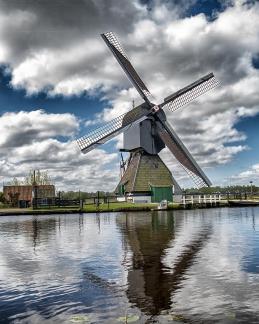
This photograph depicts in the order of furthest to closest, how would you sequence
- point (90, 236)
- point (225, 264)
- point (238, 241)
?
point (90, 236) → point (238, 241) → point (225, 264)

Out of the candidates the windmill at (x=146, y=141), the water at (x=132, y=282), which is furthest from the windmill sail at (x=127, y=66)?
the water at (x=132, y=282)

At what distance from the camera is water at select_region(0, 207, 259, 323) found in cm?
926

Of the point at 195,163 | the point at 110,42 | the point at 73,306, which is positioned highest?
the point at 110,42

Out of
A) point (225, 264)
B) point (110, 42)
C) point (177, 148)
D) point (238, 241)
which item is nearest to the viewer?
point (225, 264)

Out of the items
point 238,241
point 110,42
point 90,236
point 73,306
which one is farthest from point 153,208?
point 73,306

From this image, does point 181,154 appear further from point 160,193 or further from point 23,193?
point 23,193

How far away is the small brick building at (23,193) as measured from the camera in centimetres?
9894

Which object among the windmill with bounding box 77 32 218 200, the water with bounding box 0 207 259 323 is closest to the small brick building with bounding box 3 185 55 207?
the windmill with bounding box 77 32 218 200

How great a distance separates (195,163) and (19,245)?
42.6 meters

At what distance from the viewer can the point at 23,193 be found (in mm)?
101812

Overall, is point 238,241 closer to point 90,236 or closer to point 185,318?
point 90,236

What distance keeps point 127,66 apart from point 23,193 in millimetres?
53773

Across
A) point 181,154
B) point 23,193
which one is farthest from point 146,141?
point 23,193

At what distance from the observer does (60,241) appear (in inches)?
923
